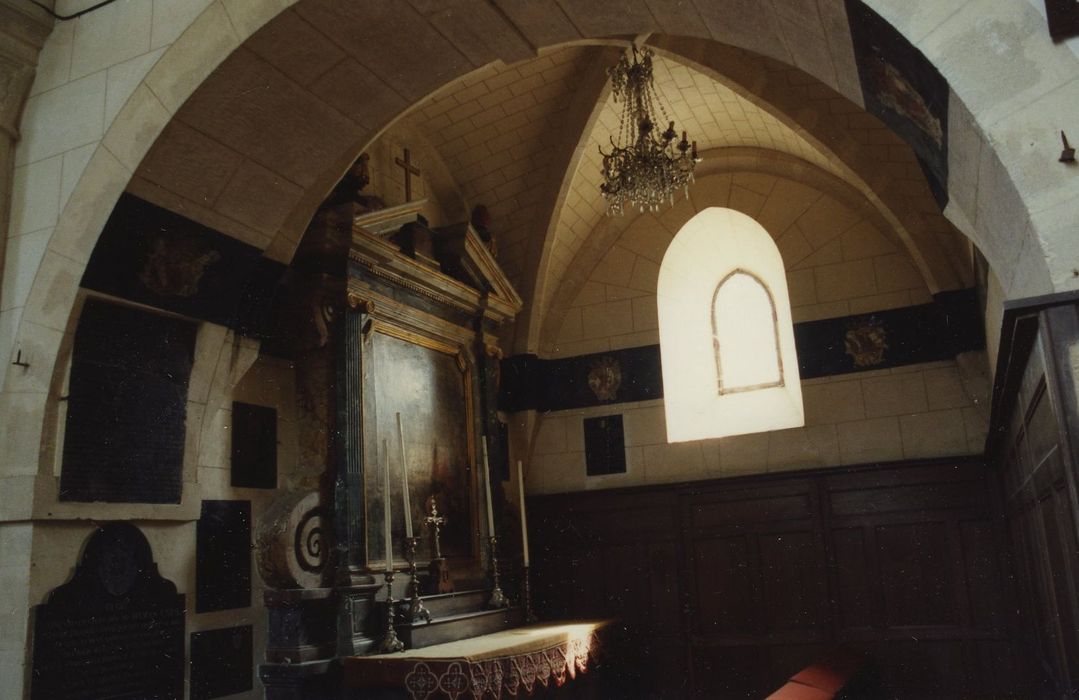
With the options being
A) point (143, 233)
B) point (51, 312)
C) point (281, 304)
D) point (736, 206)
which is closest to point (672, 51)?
point (736, 206)

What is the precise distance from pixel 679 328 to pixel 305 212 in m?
4.86

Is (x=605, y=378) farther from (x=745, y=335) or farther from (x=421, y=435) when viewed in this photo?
(x=421, y=435)

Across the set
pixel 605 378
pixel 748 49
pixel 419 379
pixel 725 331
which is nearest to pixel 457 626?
pixel 419 379

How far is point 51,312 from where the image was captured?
4531 mm

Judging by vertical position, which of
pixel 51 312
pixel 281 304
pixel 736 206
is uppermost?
pixel 736 206

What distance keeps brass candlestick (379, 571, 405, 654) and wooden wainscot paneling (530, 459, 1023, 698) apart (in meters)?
3.40

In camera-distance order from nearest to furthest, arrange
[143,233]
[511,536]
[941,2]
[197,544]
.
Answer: [941,2], [143,233], [197,544], [511,536]

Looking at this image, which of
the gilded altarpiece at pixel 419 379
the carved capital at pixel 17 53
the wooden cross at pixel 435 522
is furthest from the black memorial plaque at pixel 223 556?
the carved capital at pixel 17 53

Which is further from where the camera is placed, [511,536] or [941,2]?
[511,536]

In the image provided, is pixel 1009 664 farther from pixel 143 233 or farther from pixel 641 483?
pixel 143 233

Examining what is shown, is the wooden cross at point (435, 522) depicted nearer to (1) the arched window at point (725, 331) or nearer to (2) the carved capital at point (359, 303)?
(2) the carved capital at point (359, 303)

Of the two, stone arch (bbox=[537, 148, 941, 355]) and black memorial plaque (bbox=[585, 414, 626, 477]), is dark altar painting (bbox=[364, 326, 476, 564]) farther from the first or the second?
stone arch (bbox=[537, 148, 941, 355])

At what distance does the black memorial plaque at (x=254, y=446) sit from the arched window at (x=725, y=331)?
439 centimetres

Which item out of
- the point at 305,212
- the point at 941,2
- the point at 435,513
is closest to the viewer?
the point at 941,2
